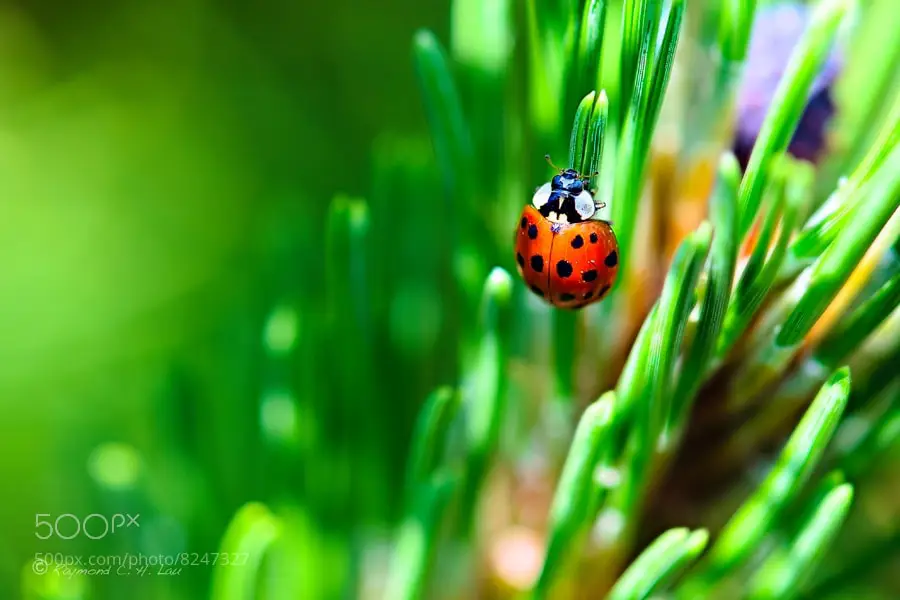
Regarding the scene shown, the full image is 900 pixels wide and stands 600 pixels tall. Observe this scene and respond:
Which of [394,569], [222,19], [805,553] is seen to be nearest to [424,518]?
[394,569]

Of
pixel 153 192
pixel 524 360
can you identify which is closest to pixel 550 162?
pixel 524 360

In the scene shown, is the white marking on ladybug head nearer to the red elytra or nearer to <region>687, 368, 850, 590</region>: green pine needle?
the red elytra

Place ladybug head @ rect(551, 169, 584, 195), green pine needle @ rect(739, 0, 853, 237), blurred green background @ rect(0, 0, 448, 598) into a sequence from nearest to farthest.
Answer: green pine needle @ rect(739, 0, 853, 237) < ladybug head @ rect(551, 169, 584, 195) < blurred green background @ rect(0, 0, 448, 598)

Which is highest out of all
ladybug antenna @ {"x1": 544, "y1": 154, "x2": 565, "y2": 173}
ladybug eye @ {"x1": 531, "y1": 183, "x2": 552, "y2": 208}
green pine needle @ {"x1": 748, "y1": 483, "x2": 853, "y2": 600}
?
ladybug eye @ {"x1": 531, "y1": 183, "x2": 552, "y2": 208}

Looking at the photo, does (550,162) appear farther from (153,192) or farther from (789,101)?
(153,192)

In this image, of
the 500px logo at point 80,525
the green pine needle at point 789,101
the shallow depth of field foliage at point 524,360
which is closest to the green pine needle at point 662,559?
the shallow depth of field foliage at point 524,360

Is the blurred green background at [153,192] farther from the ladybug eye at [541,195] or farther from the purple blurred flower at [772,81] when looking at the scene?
the purple blurred flower at [772,81]

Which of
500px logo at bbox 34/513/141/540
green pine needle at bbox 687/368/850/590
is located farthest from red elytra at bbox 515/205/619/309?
500px logo at bbox 34/513/141/540
